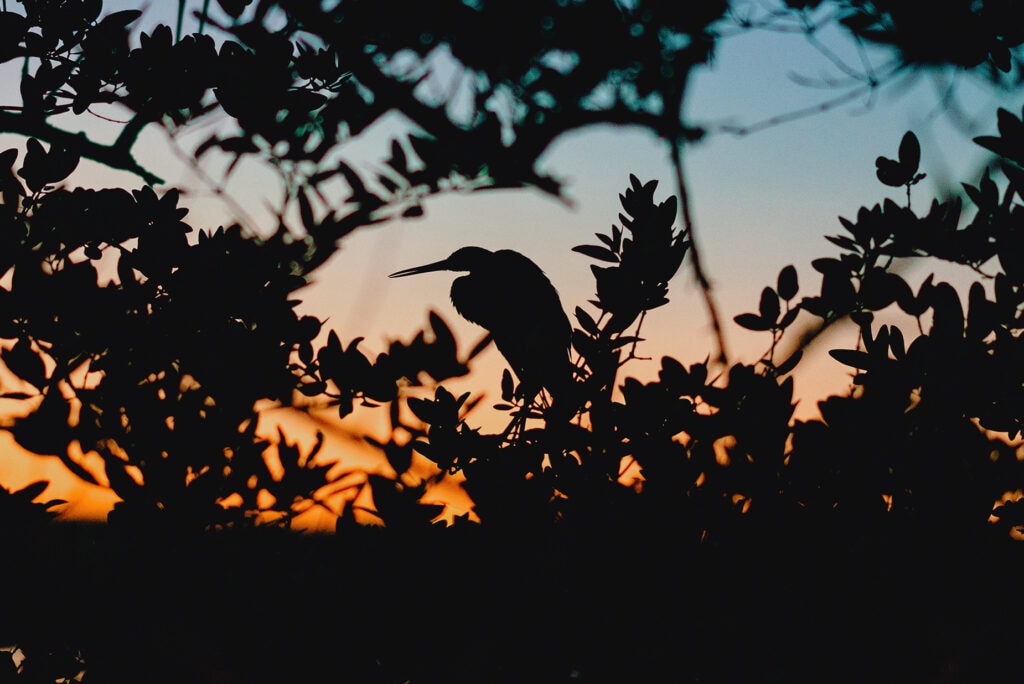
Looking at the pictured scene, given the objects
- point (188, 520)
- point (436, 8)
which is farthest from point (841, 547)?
point (436, 8)

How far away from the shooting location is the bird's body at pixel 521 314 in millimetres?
1994

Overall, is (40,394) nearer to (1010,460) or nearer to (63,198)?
(63,198)

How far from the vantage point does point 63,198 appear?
75.9 inches

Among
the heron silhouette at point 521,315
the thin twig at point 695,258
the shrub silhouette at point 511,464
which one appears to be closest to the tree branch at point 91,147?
the shrub silhouette at point 511,464

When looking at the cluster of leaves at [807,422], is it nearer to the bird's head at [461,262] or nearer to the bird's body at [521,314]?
the bird's body at [521,314]

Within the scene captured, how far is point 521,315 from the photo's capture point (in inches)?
114

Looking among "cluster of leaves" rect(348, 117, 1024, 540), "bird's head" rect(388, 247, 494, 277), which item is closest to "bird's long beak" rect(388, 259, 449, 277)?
"bird's head" rect(388, 247, 494, 277)

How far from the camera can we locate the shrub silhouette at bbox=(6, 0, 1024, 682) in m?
1.87

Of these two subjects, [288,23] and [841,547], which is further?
[288,23]

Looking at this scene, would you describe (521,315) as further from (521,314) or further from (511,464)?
(511,464)

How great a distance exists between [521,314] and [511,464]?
1111 mm

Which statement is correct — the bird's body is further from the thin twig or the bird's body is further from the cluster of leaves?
the thin twig

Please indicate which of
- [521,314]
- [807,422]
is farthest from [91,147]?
[807,422]

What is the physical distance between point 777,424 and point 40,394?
6.81 ft
